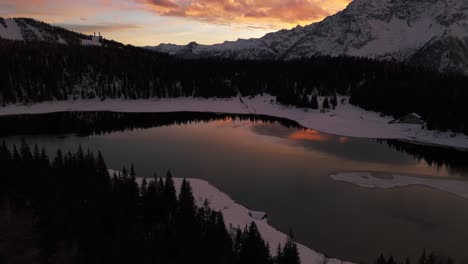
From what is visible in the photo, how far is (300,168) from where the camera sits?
70.2m

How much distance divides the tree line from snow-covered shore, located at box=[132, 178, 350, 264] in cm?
236

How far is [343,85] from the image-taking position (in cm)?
16912

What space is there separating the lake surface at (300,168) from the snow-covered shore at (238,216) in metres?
1.64

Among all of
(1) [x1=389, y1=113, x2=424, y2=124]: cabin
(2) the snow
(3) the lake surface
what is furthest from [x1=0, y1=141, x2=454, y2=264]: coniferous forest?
(1) [x1=389, y1=113, x2=424, y2=124]: cabin

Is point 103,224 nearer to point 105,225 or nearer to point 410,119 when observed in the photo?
point 105,225

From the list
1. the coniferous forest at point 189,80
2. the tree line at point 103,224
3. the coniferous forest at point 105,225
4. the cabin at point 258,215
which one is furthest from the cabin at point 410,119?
the tree line at point 103,224

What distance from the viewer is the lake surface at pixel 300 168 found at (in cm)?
4316

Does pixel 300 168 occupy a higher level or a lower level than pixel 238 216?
higher

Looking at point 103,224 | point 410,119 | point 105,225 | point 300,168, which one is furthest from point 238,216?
point 410,119

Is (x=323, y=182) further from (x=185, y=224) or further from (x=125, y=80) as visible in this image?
(x=125, y=80)

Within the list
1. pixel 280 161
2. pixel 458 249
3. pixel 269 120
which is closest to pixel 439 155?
pixel 280 161

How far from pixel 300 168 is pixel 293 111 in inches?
3071

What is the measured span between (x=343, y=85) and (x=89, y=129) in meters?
104

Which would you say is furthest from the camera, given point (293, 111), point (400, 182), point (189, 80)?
point (189, 80)
